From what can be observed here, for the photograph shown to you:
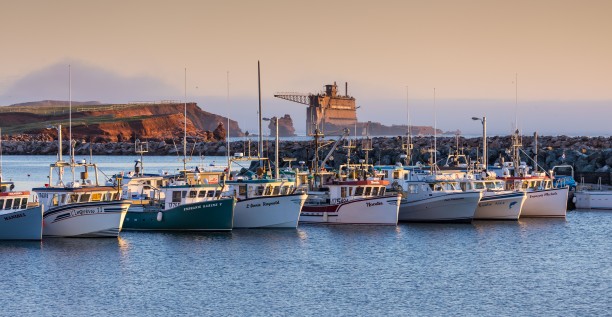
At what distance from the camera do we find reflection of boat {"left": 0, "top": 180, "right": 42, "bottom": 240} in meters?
45.4

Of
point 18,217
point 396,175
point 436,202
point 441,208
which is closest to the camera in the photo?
point 18,217

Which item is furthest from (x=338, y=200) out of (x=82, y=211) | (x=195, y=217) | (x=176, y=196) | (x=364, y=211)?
(x=82, y=211)

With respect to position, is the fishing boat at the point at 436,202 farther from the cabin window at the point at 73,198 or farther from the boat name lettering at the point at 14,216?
the boat name lettering at the point at 14,216

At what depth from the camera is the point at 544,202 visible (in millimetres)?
60062

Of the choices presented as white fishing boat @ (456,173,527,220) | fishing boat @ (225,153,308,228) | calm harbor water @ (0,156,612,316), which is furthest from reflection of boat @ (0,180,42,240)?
white fishing boat @ (456,173,527,220)

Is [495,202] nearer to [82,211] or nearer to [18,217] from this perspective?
[82,211]

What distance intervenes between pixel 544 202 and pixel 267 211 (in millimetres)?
17570

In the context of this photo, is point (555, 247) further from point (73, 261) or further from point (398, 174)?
point (73, 261)

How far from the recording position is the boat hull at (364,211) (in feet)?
178

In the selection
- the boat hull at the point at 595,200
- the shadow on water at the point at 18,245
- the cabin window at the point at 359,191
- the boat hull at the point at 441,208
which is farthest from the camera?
the boat hull at the point at 595,200

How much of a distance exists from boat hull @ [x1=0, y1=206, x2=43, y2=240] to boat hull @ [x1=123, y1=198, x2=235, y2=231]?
257 inches

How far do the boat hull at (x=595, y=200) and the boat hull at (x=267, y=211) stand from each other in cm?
2287

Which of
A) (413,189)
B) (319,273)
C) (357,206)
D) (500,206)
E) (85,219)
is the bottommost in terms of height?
(319,273)

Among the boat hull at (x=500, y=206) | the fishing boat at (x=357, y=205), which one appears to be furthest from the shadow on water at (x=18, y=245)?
the boat hull at (x=500, y=206)
